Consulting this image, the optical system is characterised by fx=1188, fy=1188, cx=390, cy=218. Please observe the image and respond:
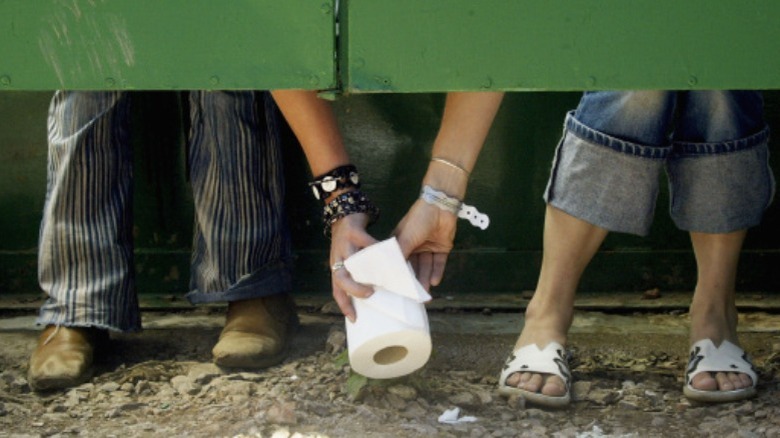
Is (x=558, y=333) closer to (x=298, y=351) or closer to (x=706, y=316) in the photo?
(x=706, y=316)

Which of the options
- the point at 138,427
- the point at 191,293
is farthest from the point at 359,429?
the point at 191,293

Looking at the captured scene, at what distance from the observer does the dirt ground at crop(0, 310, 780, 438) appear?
2.53 m

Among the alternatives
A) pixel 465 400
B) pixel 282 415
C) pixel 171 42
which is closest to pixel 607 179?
pixel 465 400

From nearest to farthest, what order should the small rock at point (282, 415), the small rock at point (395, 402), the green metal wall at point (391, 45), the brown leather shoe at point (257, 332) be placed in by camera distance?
the green metal wall at point (391, 45) < the small rock at point (282, 415) < the small rock at point (395, 402) < the brown leather shoe at point (257, 332)

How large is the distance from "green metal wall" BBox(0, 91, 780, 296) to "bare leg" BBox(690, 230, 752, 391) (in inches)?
27.4

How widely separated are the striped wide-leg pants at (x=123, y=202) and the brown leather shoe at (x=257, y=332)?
5cm

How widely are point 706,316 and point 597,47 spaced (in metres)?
1.24

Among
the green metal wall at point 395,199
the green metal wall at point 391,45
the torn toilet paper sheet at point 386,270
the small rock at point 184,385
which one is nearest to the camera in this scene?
the green metal wall at point 391,45

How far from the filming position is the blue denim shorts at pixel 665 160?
8.75 ft

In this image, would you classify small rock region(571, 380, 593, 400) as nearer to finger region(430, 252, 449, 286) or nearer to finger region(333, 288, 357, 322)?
finger region(430, 252, 449, 286)

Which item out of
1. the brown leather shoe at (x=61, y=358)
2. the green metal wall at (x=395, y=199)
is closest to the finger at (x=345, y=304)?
the brown leather shoe at (x=61, y=358)

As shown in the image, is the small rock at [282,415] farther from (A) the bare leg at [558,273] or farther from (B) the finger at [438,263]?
(A) the bare leg at [558,273]

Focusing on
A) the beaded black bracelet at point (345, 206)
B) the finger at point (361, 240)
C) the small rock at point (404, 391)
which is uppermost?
the beaded black bracelet at point (345, 206)

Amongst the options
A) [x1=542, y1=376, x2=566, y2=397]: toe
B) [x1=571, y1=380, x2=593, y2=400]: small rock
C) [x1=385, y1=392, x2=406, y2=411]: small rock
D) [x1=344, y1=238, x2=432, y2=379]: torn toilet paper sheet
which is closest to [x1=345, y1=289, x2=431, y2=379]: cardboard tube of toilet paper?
[x1=344, y1=238, x2=432, y2=379]: torn toilet paper sheet
